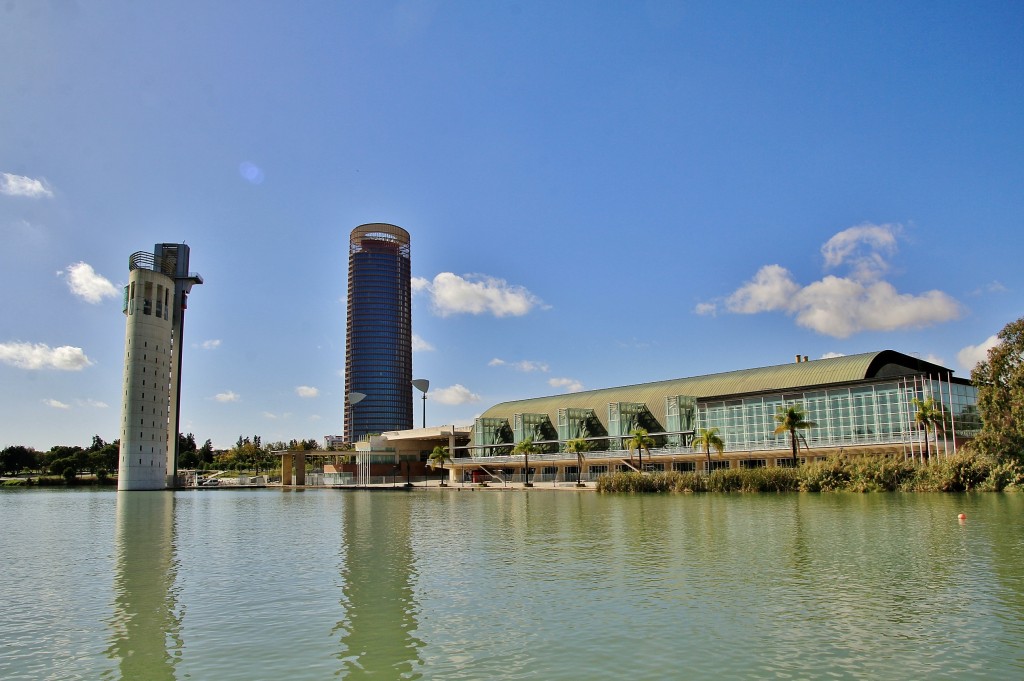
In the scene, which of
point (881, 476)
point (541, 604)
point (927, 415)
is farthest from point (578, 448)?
point (541, 604)

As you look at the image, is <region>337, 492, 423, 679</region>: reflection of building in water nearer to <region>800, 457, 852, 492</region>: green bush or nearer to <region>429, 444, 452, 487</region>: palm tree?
<region>800, 457, 852, 492</region>: green bush

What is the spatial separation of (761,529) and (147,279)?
452 ft

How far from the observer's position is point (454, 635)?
17.6 m

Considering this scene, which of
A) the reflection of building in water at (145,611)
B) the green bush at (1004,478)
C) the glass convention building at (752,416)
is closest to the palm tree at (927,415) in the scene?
the glass convention building at (752,416)

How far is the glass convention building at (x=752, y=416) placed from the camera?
265 feet

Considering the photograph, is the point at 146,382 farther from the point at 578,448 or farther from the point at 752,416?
the point at 752,416

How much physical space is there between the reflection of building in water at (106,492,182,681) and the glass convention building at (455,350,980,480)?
236 feet

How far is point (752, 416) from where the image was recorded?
94.6m

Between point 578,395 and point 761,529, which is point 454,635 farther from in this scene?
A: point 578,395

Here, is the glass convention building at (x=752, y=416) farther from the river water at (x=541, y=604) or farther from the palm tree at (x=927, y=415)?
the river water at (x=541, y=604)

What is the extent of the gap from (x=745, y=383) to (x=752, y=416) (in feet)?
30.3

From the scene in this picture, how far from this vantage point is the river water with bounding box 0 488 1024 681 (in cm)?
1508

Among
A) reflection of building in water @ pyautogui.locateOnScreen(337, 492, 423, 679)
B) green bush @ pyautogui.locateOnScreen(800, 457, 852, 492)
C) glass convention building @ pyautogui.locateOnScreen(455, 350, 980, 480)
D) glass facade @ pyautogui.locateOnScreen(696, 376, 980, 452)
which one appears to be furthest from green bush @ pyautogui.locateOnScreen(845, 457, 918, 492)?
reflection of building in water @ pyautogui.locateOnScreen(337, 492, 423, 679)

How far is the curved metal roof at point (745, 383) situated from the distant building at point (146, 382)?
63.8m
